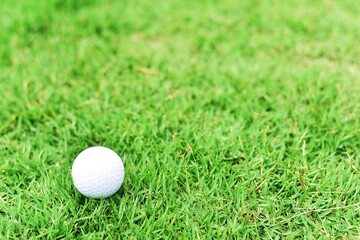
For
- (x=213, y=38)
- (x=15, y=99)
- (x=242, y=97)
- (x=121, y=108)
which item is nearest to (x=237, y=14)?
(x=213, y=38)

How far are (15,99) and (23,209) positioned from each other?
1062 millimetres

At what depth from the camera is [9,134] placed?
271cm

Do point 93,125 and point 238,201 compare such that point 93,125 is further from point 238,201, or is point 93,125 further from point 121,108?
point 238,201

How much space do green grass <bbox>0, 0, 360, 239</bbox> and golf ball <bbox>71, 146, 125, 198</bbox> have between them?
0.10 meters

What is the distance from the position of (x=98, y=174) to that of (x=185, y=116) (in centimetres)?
87

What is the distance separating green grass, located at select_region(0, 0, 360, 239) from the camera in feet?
7.13

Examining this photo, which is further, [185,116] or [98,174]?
[185,116]

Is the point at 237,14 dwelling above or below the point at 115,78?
above

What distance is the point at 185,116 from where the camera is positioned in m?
2.81

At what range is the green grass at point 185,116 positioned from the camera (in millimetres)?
2174

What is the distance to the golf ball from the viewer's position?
2139 mm

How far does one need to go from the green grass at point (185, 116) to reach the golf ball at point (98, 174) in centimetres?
10

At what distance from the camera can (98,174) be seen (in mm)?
2145

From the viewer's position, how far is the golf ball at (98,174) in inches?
84.2
